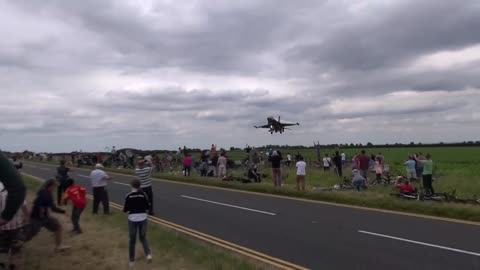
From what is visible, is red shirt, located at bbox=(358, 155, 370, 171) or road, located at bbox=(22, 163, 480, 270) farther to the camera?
red shirt, located at bbox=(358, 155, 370, 171)

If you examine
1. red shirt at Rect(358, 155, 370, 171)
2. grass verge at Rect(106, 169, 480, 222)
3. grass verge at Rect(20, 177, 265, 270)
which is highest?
red shirt at Rect(358, 155, 370, 171)

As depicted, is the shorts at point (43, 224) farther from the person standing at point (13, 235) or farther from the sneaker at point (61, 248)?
the person standing at point (13, 235)

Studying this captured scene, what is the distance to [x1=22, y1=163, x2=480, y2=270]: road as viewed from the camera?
8180 millimetres

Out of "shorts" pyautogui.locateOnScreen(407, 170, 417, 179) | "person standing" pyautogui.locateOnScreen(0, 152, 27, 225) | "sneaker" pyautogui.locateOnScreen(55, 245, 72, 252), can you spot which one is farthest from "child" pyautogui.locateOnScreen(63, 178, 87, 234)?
"shorts" pyautogui.locateOnScreen(407, 170, 417, 179)

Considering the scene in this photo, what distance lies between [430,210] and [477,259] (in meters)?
6.20

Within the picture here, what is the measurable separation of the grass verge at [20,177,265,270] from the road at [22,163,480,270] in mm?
1137

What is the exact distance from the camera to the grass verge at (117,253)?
8180 millimetres

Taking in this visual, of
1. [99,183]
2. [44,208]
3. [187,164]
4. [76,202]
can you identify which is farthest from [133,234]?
[187,164]

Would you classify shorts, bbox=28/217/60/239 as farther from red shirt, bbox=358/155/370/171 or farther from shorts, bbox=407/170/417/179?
shorts, bbox=407/170/417/179

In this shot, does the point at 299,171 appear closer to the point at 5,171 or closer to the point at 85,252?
the point at 85,252

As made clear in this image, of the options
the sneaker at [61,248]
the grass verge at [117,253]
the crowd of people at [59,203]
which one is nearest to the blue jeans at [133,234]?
the crowd of people at [59,203]

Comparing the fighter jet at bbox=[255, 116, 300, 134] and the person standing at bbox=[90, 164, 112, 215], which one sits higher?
the fighter jet at bbox=[255, 116, 300, 134]

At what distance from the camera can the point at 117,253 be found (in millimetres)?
9328

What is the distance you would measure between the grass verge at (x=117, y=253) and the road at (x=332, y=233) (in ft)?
3.73
